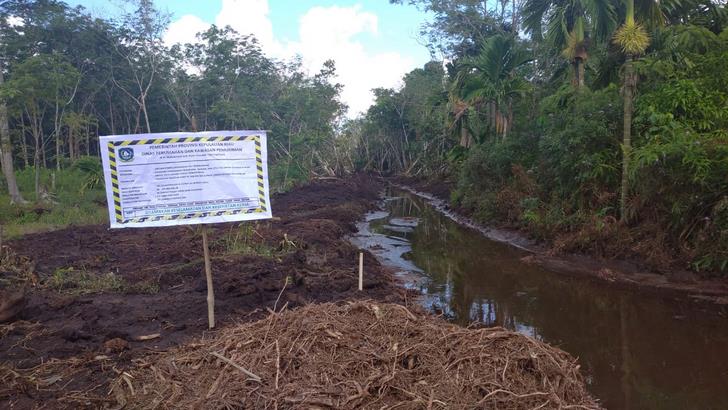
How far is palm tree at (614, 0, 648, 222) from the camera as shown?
10875 millimetres

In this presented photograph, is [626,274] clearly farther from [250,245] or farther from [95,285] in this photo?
[95,285]

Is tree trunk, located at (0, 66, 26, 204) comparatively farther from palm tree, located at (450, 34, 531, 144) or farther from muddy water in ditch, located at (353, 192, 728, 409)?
palm tree, located at (450, 34, 531, 144)

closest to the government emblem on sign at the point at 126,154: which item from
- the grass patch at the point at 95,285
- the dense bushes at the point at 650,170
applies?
the grass patch at the point at 95,285

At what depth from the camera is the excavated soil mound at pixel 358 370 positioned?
3.62 meters

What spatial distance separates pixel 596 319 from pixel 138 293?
7.28 meters

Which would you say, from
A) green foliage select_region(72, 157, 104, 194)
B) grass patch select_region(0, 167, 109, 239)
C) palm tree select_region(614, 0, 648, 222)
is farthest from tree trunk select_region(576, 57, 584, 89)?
green foliage select_region(72, 157, 104, 194)

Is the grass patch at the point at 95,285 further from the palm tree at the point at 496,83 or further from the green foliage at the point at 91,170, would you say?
the green foliage at the point at 91,170

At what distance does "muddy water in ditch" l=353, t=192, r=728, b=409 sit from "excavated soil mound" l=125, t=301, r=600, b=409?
6.41 feet

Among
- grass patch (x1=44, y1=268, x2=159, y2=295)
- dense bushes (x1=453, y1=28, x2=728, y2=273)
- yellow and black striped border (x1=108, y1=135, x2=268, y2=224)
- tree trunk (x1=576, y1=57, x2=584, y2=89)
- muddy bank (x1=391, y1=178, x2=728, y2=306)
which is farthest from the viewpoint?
tree trunk (x1=576, y1=57, x2=584, y2=89)

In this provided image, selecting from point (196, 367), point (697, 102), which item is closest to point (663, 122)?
point (697, 102)

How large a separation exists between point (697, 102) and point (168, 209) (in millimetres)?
10599

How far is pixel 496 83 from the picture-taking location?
Answer: 19.2 meters

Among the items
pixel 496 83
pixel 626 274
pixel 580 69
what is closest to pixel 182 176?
pixel 626 274

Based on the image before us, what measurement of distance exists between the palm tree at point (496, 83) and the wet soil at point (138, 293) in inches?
344
